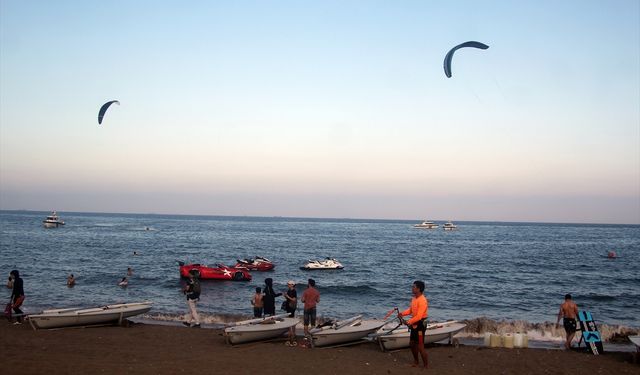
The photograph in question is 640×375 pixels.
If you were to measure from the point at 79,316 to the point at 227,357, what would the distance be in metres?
5.47

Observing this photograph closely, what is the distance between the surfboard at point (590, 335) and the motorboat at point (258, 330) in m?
7.62

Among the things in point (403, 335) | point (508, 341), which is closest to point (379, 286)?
point (508, 341)

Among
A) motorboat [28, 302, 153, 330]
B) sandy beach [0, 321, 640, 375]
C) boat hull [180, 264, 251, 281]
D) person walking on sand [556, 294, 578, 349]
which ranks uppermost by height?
person walking on sand [556, 294, 578, 349]

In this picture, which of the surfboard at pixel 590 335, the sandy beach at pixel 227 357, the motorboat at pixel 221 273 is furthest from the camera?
the motorboat at pixel 221 273

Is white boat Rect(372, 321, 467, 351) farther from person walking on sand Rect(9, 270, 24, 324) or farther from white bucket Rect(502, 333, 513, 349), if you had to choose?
person walking on sand Rect(9, 270, 24, 324)

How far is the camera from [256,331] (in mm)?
14195

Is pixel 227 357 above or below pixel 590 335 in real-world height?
below

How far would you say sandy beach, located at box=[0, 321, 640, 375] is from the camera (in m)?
11.5

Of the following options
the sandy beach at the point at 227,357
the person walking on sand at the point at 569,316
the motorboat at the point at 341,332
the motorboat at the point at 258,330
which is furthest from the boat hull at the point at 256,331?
the person walking on sand at the point at 569,316

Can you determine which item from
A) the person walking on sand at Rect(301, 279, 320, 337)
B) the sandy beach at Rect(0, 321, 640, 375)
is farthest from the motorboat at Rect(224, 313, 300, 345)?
the person walking on sand at Rect(301, 279, 320, 337)

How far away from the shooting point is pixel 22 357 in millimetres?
11883

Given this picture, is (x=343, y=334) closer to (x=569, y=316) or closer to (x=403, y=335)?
(x=403, y=335)

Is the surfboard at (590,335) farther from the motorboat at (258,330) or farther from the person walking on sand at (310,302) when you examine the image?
the motorboat at (258,330)

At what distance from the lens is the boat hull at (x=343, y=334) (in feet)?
46.3
